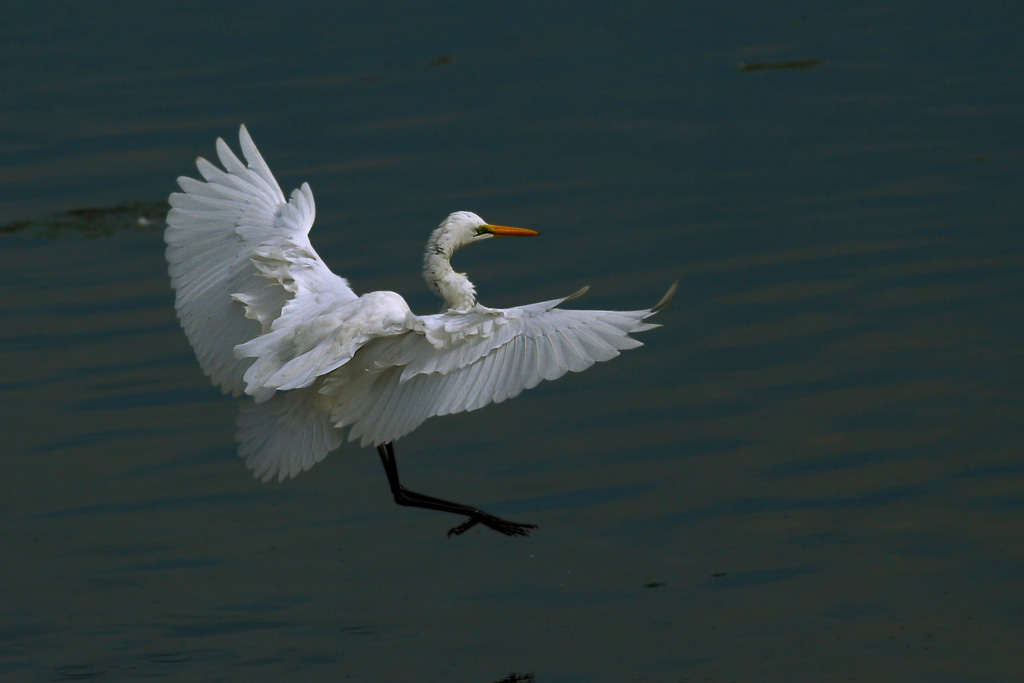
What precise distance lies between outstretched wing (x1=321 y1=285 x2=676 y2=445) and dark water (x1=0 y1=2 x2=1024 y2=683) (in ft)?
3.27

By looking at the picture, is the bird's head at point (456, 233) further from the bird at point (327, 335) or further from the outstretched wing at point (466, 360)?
the outstretched wing at point (466, 360)

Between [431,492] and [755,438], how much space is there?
5.71ft

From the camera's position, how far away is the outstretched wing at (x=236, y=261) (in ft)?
22.7

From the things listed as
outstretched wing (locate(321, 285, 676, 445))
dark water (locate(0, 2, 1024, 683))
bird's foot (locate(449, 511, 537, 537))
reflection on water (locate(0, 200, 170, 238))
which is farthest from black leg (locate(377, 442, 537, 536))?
reflection on water (locate(0, 200, 170, 238))

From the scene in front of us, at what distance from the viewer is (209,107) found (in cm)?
1380

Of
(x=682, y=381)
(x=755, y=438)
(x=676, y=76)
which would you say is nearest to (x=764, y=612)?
(x=755, y=438)

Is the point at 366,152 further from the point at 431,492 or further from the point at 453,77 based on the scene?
the point at 431,492

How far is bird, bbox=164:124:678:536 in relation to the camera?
5.93 m

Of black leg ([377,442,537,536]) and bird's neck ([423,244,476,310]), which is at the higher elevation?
bird's neck ([423,244,476,310])

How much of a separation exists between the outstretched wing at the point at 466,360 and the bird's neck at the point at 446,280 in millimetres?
808

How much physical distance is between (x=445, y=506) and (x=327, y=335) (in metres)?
1.28

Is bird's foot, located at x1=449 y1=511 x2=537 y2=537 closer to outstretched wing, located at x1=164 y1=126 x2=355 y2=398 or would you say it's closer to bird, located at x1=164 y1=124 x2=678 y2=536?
bird, located at x1=164 y1=124 x2=678 y2=536

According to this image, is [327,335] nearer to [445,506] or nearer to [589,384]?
[445,506]

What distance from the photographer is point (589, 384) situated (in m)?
8.84
